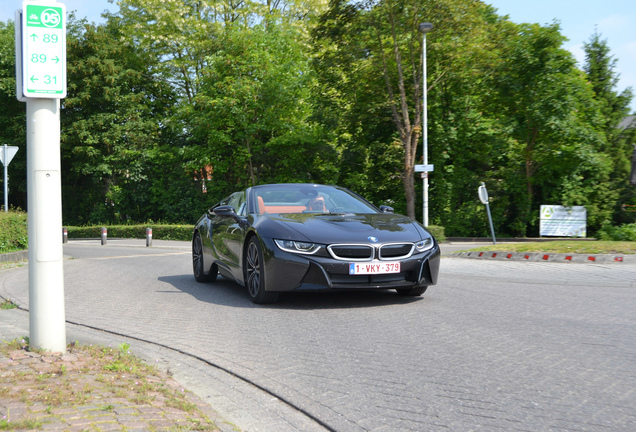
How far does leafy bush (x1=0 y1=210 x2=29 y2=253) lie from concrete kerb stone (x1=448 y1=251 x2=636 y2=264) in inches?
415

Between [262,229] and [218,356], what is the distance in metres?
2.49

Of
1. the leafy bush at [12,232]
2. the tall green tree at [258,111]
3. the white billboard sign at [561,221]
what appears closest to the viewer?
the leafy bush at [12,232]

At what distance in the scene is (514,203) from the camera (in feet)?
91.6

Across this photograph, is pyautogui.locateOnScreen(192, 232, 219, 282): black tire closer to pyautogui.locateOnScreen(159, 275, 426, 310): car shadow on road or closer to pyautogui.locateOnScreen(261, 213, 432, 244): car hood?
pyautogui.locateOnScreen(159, 275, 426, 310): car shadow on road

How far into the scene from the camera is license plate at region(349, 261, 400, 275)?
22.0ft

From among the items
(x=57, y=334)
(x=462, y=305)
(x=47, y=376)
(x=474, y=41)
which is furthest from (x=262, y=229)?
(x=474, y=41)

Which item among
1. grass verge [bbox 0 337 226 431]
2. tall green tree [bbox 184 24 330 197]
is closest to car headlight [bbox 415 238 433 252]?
grass verge [bbox 0 337 226 431]

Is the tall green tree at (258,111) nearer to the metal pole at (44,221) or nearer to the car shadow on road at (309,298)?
the car shadow on road at (309,298)

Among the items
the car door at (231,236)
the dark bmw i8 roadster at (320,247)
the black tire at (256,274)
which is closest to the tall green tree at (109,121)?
the car door at (231,236)

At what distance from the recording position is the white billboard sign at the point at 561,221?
26.0m

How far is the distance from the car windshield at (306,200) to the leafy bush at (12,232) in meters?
9.06

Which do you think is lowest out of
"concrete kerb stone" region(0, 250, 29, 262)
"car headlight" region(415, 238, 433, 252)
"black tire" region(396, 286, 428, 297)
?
"concrete kerb stone" region(0, 250, 29, 262)

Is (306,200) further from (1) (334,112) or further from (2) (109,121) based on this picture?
(2) (109,121)

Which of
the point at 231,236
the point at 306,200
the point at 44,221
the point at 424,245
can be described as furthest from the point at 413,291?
the point at 44,221
